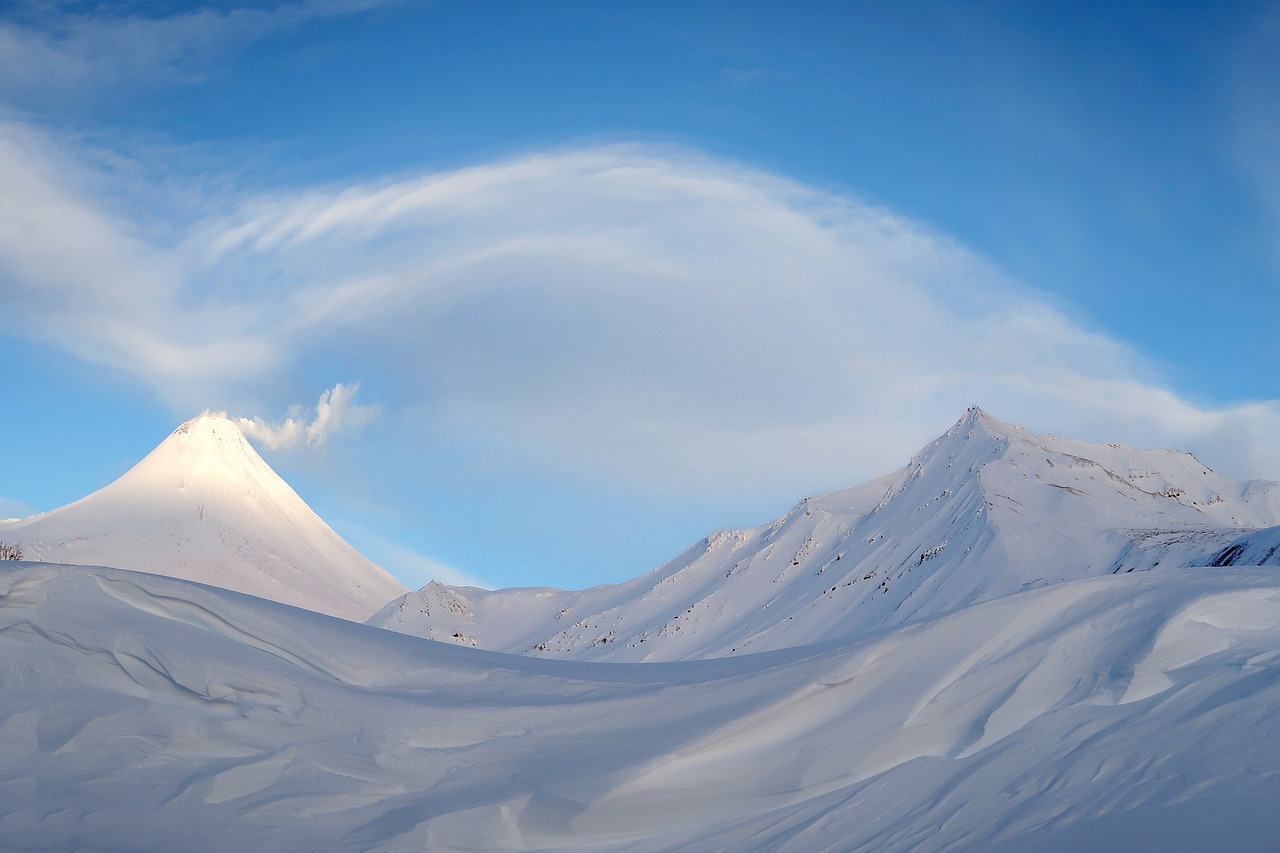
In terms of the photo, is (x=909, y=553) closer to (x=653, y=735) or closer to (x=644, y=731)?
(x=644, y=731)

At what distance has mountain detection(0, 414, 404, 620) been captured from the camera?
9931cm

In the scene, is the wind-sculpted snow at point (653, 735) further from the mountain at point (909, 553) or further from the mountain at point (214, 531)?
the mountain at point (214, 531)

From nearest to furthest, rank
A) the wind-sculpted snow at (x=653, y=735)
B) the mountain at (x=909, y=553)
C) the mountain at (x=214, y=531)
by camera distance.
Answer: the wind-sculpted snow at (x=653, y=735) < the mountain at (x=909, y=553) < the mountain at (x=214, y=531)

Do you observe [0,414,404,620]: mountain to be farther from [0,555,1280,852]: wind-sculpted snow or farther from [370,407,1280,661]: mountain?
[0,555,1280,852]: wind-sculpted snow

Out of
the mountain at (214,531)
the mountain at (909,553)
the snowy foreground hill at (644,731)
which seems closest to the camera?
the snowy foreground hill at (644,731)

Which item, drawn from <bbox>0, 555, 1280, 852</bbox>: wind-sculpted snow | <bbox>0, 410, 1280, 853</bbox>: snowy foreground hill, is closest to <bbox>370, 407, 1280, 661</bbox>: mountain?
<bbox>0, 410, 1280, 853</bbox>: snowy foreground hill

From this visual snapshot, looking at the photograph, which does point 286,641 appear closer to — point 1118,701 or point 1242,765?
point 1118,701

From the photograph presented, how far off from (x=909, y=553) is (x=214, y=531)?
83623mm

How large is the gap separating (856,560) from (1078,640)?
4427 cm

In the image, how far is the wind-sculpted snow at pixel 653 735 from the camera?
315 inches

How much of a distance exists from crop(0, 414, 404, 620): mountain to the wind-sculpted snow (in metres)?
84.6

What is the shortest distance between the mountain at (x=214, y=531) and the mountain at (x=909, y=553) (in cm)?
2325

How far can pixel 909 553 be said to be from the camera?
48.4 metres

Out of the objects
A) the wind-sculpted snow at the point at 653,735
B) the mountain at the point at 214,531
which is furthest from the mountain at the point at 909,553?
the mountain at the point at 214,531
